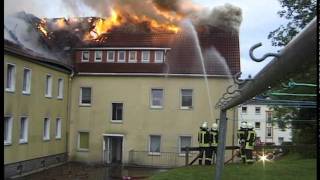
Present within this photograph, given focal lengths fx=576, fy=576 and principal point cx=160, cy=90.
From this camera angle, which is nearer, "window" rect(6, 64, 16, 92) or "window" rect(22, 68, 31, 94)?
"window" rect(6, 64, 16, 92)

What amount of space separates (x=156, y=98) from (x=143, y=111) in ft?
2.97

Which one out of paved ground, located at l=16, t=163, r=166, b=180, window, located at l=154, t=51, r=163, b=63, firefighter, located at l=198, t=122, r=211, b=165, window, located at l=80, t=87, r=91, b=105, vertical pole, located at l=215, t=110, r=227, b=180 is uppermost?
window, located at l=154, t=51, r=163, b=63

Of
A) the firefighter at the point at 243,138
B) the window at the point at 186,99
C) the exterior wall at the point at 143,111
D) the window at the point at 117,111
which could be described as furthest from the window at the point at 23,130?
the firefighter at the point at 243,138

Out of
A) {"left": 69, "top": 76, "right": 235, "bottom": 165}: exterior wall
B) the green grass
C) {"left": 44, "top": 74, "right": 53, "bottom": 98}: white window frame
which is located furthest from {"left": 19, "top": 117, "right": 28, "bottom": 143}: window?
the green grass

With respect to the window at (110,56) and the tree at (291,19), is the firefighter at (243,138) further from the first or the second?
the window at (110,56)

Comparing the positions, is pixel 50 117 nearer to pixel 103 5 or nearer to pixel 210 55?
pixel 210 55

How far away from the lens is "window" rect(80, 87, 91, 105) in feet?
57.4

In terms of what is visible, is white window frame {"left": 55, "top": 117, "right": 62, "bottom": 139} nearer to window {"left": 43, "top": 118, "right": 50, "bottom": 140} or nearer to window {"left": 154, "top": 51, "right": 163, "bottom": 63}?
window {"left": 43, "top": 118, "right": 50, "bottom": 140}

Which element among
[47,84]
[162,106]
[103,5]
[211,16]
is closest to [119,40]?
[47,84]

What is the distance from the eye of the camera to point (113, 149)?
2050 cm

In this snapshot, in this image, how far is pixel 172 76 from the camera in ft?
62.5

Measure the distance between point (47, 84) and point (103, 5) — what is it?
8963 mm

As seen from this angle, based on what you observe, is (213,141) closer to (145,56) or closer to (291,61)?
(145,56)

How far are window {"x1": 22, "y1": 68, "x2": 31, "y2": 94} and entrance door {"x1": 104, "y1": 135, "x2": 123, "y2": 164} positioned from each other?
367cm
